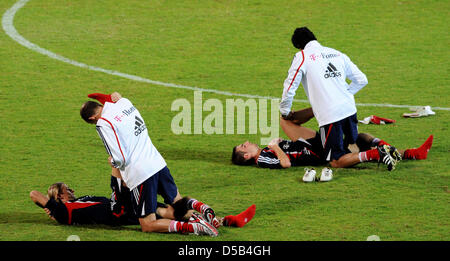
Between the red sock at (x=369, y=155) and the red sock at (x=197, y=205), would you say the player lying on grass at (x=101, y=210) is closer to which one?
the red sock at (x=197, y=205)

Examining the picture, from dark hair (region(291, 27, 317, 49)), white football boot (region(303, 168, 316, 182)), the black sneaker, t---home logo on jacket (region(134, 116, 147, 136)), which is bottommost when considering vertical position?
white football boot (region(303, 168, 316, 182))

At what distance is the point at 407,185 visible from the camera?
8930 millimetres

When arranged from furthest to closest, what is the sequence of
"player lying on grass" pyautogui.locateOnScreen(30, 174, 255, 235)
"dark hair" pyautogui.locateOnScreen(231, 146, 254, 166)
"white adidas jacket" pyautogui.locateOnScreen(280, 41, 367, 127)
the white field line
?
1. the white field line
2. "dark hair" pyautogui.locateOnScreen(231, 146, 254, 166)
3. "white adidas jacket" pyautogui.locateOnScreen(280, 41, 367, 127)
4. "player lying on grass" pyautogui.locateOnScreen(30, 174, 255, 235)

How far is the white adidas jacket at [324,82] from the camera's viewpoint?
953 cm

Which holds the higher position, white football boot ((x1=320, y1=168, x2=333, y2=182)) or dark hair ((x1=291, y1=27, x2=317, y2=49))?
dark hair ((x1=291, y1=27, x2=317, y2=49))

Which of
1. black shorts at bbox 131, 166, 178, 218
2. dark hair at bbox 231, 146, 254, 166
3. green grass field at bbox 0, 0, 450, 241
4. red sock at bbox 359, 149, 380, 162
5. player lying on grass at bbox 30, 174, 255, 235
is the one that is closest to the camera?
black shorts at bbox 131, 166, 178, 218

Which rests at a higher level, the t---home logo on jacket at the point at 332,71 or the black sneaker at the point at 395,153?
the t---home logo on jacket at the point at 332,71

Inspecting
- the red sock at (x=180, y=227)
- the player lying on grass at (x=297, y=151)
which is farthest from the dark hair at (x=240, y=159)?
the red sock at (x=180, y=227)

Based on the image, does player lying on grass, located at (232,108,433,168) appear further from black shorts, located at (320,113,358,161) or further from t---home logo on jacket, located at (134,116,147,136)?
t---home logo on jacket, located at (134,116,147,136)

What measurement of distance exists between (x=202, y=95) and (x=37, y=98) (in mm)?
2488

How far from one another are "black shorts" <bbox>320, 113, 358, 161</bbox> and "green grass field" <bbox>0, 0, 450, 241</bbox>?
0.24 meters
